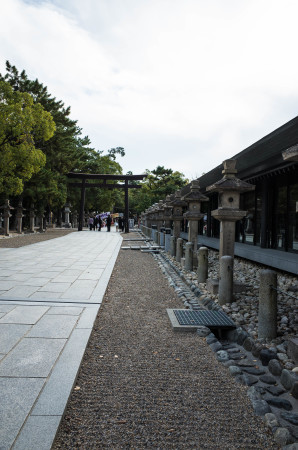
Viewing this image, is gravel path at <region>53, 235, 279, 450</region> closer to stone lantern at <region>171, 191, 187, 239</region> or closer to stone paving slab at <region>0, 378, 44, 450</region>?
stone paving slab at <region>0, 378, 44, 450</region>

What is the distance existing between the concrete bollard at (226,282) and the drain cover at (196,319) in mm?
577

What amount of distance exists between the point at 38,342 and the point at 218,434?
214cm

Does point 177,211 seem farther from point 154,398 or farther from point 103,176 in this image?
point 103,176

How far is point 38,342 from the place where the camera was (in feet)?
11.3

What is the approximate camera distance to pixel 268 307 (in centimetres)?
378

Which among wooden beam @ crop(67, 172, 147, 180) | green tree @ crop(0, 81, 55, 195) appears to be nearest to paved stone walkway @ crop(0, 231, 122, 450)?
green tree @ crop(0, 81, 55, 195)

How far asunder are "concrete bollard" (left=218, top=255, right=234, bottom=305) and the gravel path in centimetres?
145

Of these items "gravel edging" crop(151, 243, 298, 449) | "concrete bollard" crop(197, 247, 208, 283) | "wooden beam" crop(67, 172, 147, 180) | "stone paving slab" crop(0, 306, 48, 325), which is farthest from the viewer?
"wooden beam" crop(67, 172, 147, 180)

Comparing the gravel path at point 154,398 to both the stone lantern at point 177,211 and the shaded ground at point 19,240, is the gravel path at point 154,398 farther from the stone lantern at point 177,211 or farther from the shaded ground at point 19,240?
the shaded ground at point 19,240

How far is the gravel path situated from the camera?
6.81 ft

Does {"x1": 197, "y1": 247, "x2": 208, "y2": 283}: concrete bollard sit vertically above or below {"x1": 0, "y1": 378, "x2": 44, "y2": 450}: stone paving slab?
above

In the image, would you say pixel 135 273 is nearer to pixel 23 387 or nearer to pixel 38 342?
pixel 38 342

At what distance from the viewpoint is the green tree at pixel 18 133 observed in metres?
14.6

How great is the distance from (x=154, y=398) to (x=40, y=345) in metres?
1.46
